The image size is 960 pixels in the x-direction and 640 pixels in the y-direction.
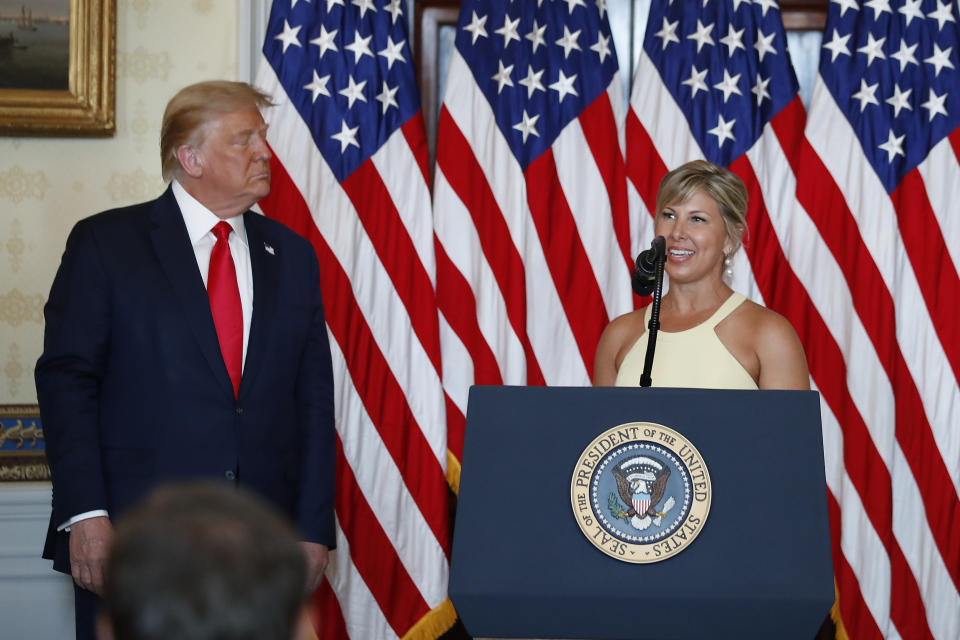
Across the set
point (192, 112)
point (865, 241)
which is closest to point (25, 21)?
point (192, 112)

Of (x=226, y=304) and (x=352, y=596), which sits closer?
(x=226, y=304)

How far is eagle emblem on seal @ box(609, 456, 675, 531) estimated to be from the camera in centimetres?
157

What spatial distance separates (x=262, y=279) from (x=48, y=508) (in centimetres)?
145

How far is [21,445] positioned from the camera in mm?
3574

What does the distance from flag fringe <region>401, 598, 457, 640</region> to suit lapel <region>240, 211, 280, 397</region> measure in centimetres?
139

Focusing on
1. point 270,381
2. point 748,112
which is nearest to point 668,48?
point 748,112

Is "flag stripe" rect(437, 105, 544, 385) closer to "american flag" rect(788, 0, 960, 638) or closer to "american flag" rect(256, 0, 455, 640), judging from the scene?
"american flag" rect(256, 0, 455, 640)

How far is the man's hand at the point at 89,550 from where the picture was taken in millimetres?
2336

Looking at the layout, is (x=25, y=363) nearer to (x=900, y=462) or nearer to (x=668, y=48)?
(x=668, y=48)

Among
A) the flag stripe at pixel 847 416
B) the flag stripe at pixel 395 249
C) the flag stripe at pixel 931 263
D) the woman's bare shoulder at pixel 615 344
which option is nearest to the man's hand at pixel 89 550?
the woman's bare shoulder at pixel 615 344

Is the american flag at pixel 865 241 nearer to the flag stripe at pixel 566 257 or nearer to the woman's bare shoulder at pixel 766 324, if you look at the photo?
the flag stripe at pixel 566 257

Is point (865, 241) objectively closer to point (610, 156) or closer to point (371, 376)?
point (610, 156)

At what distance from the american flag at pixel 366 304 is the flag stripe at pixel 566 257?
0.39m

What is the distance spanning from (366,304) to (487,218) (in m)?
0.50
